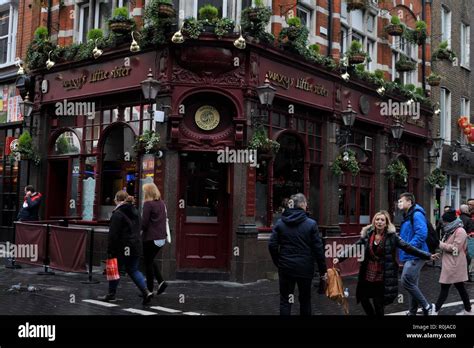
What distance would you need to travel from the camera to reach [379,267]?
709 cm

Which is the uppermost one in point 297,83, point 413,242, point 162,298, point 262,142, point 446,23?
point 446,23

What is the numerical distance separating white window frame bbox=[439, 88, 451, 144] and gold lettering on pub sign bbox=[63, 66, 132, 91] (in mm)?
13843

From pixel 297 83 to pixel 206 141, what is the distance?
3.11 m

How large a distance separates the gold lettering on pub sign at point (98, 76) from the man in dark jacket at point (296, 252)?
7.69m

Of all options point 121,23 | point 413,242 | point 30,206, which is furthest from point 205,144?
point 413,242

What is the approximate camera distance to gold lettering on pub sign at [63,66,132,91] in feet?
44.4

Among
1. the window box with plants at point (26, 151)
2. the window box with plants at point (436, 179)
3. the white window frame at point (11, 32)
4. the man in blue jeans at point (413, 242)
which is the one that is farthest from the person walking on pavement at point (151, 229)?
the window box with plants at point (436, 179)

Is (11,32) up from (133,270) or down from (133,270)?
up

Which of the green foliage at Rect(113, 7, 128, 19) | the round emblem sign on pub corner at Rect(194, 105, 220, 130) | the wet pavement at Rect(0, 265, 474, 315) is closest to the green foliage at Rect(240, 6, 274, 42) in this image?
the round emblem sign on pub corner at Rect(194, 105, 220, 130)

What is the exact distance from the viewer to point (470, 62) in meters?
24.1

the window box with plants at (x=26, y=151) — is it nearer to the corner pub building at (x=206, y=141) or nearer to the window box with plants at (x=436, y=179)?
the corner pub building at (x=206, y=141)

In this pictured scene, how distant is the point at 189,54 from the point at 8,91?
334 inches

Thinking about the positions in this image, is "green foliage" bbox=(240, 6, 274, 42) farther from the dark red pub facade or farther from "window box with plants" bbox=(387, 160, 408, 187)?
"window box with plants" bbox=(387, 160, 408, 187)

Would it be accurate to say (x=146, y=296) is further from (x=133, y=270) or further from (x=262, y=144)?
(x=262, y=144)
